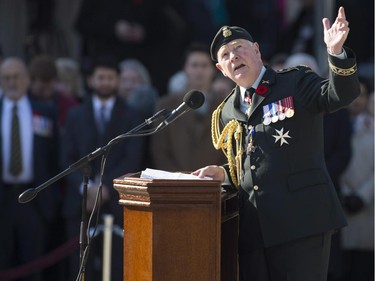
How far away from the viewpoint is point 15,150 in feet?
29.3

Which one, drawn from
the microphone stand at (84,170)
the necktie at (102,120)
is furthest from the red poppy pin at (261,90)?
the necktie at (102,120)

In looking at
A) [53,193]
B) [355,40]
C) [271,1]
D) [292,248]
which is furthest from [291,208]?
[271,1]

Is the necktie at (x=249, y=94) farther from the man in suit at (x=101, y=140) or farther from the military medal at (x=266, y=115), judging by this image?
the man in suit at (x=101, y=140)

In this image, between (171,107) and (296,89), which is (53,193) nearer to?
(171,107)

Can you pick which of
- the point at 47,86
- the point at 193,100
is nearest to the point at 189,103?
the point at 193,100

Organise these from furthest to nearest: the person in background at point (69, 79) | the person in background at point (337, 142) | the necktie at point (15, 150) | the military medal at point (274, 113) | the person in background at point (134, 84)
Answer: the person in background at point (69, 79) < the person in background at point (134, 84) < the necktie at point (15, 150) < the person in background at point (337, 142) < the military medal at point (274, 113)

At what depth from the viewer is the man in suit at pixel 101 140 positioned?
335 inches

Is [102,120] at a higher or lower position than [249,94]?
higher

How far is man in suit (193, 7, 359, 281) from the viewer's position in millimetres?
4945

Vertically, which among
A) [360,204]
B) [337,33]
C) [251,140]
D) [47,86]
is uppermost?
[47,86]

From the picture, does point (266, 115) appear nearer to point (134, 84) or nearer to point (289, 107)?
point (289, 107)

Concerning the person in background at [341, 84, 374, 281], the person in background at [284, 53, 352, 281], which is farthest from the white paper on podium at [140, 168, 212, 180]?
the person in background at [341, 84, 374, 281]

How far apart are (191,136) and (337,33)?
401 centimetres

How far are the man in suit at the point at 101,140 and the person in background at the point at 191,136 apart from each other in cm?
22
